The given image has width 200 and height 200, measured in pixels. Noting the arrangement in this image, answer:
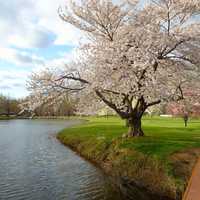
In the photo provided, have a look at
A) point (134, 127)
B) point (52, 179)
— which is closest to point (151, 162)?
point (52, 179)

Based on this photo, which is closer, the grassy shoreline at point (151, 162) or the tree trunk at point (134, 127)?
the grassy shoreline at point (151, 162)

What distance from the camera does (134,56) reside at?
1880 cm

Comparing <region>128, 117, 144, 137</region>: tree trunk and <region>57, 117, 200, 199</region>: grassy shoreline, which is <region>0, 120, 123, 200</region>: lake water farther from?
<region>128, 117, 144, 137</region>: tree trunk

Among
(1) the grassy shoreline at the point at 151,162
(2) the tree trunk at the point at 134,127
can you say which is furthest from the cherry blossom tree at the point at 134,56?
(1) the grassy shoreline at the point at 151,162

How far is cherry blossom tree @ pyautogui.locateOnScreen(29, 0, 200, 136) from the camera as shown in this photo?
63.8 feet

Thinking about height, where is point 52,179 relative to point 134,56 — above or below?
below

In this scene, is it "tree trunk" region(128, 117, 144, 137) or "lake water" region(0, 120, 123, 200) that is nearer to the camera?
"lake water" region(0, 120, 123, 200)

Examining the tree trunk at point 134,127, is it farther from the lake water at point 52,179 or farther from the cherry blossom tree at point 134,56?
the lake water at point 52,179

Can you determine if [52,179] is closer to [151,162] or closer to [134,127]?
[151,162]

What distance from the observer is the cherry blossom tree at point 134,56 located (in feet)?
63.8

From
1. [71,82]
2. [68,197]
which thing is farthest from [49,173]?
[71,82]

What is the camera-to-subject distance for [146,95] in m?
19.6

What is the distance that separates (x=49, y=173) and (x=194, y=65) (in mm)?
12516

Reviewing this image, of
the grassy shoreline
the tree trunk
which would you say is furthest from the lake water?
the tree trunk
